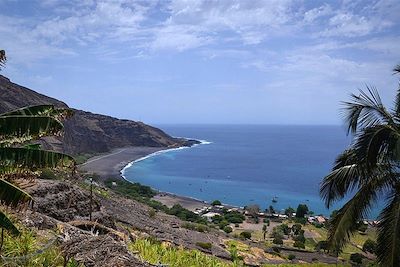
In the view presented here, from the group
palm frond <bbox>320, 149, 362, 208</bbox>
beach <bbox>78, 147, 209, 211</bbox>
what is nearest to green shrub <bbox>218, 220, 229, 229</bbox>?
beach <bbox>78, 147, 209, 211</bbox>

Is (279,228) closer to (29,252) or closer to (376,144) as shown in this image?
(376,144)

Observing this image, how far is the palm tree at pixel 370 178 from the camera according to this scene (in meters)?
9.01

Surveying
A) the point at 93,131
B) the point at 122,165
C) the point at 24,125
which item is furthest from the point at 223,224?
the point at 93,131

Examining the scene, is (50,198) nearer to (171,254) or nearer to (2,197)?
(171,254)

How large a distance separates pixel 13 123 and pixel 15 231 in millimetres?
1749

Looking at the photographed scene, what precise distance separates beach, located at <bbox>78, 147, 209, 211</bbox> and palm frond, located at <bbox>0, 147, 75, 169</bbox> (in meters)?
64.5

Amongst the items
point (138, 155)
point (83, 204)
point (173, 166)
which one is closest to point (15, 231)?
point (83, 204)

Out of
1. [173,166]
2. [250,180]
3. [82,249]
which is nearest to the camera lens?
[82,249]

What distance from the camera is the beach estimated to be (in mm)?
79688

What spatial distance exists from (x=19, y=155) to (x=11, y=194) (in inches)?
25.9

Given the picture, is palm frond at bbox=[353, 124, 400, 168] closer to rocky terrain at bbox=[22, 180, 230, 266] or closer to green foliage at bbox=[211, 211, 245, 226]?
rocky terrain at bbox=[22, 180, 230, 266]

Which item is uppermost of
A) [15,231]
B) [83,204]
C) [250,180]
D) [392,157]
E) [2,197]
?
[392,157]

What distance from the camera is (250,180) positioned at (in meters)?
115

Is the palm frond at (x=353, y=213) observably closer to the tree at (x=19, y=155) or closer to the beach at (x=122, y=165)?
the tree at (x=19, y=155)
